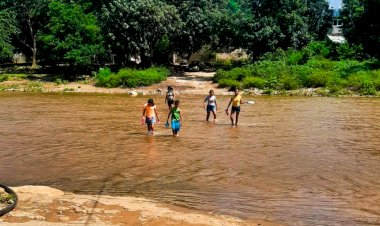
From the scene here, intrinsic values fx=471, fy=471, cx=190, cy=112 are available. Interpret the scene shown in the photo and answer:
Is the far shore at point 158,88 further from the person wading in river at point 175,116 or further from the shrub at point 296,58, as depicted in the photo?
the person wading in river at point 175,116

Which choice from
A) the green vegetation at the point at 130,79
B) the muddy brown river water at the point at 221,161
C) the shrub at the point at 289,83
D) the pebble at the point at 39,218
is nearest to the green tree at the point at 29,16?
the green vegetation at the point at 130,79

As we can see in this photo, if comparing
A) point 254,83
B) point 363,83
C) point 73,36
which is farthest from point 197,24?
point 363,83

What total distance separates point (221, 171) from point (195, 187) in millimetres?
1582

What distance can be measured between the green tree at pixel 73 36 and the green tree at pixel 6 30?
4385 millimetres

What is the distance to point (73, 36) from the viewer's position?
43.1 metres

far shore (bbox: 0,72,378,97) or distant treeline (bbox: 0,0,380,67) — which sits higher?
distant treeline (bbox: 0,0,380,67)

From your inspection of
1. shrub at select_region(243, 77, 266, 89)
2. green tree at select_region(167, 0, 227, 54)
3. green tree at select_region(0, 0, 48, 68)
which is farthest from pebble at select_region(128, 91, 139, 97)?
green tree at select_region(0, 0, 48, 68)

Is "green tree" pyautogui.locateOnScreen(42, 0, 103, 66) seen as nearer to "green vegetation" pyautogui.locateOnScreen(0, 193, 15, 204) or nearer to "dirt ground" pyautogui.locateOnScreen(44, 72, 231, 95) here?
"dirt ground" pyautogui.locateOnScreen(44, 72, 231, 95)

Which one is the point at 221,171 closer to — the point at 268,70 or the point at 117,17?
the point at 268,70

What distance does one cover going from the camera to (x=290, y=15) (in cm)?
4306

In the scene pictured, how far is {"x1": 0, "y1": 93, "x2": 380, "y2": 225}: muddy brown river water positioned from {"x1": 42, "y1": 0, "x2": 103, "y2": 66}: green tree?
62.6 ft

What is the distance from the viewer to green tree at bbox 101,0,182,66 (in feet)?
136

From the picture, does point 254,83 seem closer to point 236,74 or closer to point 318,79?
point 236,74

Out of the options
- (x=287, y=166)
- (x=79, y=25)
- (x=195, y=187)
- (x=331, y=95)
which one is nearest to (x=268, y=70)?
(x=331, y=95)
